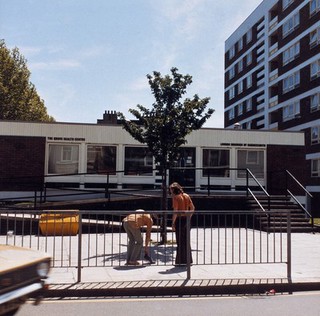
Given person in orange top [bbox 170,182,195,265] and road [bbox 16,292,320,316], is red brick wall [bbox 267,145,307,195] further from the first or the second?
road [bbox 16,292,320,316]

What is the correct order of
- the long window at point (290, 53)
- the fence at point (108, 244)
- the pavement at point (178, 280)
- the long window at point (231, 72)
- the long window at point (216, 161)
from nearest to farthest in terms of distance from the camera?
the pavement at point (178, 280), the fence at point (108, 244), the long window at point (216, 161), the long window at point (290, 53), the long window at point (231, 72)

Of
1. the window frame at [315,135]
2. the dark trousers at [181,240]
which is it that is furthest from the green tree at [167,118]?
the window frame at [315,135]

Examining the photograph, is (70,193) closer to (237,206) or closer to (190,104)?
(237,206)

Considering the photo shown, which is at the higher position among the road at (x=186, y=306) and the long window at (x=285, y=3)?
the long window at (x=285, y=3)

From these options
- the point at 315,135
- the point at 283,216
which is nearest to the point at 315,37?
the point at 315,135

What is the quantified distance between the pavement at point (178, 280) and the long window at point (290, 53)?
38591 millimetres

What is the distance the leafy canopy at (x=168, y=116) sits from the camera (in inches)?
→ 505

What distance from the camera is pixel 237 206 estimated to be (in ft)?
59.6

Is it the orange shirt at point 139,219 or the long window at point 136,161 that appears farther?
the long window at point 136,161

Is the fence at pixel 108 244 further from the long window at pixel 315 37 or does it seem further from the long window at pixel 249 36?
the long window at pixel 249 36

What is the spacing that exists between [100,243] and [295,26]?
39.2 meters

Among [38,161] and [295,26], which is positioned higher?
[295,26]

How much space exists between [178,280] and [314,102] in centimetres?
3663

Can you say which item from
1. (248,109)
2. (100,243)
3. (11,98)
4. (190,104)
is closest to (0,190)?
(100,243)
